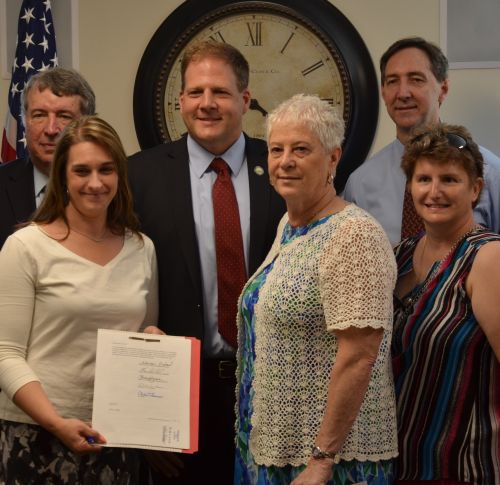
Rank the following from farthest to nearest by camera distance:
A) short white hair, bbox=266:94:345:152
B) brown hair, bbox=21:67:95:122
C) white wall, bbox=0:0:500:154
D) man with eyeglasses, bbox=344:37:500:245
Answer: white wall, bbox=0:0:500:154
man with eyeglasses, bbox=344:37:500:245
brown hair, bbox=21:67:95:122
short white hair, bbox=266:94:345:152

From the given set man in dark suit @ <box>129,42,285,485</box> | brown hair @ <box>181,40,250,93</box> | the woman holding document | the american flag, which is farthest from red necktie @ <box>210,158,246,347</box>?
the american flag

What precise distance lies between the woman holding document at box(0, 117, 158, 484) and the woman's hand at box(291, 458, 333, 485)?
54 centimetres

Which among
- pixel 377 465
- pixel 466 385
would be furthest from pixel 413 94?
pixel 377 465

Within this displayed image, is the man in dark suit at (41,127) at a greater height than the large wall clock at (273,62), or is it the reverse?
the large wall clock at (273,62)

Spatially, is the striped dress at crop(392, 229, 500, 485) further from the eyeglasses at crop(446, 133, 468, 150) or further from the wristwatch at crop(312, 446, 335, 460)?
the wristwatch at crop(312, 446, 335, 460)

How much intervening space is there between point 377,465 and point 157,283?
84 cm

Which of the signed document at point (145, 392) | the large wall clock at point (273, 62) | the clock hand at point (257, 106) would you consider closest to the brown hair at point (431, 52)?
the large wall clock at point (273, 62)

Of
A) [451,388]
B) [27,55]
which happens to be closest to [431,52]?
[451,388]

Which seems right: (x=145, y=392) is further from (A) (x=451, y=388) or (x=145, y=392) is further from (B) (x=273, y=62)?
(B) (x=273, y=62)

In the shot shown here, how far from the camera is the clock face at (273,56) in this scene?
152 inches

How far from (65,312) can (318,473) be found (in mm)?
765

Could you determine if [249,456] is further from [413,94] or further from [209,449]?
[413,94]

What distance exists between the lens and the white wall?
12.3ft

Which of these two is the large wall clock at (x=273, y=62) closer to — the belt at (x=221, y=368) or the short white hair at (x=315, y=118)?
the belt at (x=221, y=368)
